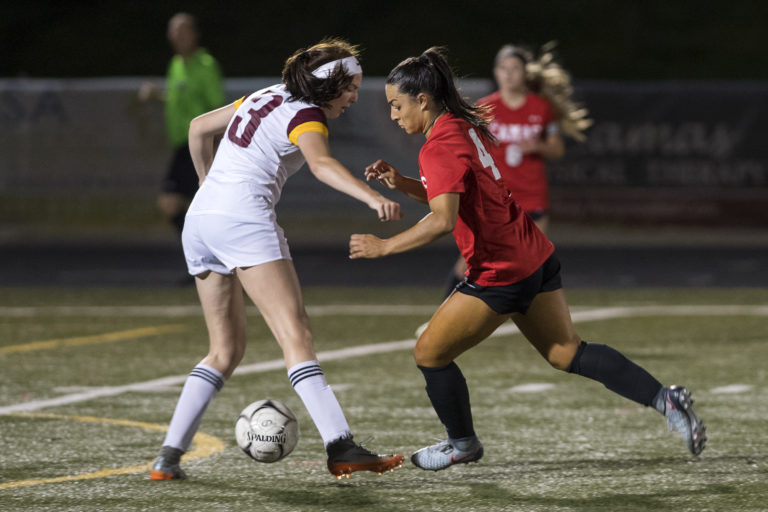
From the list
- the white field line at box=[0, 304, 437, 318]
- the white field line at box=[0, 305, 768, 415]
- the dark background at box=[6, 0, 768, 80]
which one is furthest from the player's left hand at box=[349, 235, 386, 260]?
the dark background at box=[6, 0, 768, 80]

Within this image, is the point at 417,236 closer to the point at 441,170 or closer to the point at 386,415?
the point at 441,170

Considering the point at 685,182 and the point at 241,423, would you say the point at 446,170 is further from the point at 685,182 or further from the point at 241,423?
the point at 685,182

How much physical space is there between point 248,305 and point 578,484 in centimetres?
744

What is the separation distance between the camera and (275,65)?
29.6 metres

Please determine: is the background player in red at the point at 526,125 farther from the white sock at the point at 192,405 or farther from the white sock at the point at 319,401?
the white sock at the point at 319,401

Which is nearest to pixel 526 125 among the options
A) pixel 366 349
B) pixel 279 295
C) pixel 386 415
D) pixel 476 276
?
pixel 366 349

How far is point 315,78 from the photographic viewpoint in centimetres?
564

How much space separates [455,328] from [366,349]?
452cm

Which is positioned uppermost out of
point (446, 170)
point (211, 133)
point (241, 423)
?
point (211, 133)

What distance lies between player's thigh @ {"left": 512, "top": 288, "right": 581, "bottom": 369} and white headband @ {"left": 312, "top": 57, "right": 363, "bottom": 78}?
3.98 feet

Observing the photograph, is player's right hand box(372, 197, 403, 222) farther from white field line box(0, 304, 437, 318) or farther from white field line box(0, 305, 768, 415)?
white field line box(0, 304, 437, 318)

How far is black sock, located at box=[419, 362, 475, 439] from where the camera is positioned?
5797 mm

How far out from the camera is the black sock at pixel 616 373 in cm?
584

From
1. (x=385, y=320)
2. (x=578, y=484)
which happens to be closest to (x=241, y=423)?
(x=578, y=484)
